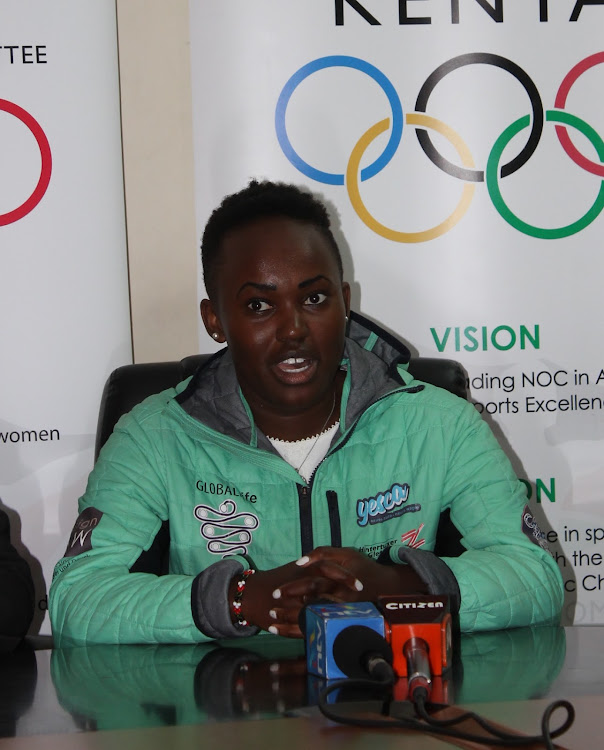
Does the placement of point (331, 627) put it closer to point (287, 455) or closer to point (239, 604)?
point (239, 604)

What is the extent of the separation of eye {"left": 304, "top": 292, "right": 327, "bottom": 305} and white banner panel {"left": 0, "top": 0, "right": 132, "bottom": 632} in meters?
1.04

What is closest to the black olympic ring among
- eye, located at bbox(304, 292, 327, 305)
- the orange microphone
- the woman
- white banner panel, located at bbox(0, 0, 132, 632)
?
white banner panel, located at bbox(0, 0, 132, 632)

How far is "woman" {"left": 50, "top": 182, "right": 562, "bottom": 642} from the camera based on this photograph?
1.57 m

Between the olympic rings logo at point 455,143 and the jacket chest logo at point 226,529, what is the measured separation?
1195 mm

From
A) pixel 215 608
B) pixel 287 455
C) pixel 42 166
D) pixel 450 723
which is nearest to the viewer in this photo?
pixel 450 723

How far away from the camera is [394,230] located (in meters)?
2.61

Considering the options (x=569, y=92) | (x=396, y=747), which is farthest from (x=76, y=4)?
(x=396, y=747)

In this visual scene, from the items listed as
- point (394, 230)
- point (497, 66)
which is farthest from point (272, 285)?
point (497, 66)

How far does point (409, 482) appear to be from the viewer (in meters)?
1.69

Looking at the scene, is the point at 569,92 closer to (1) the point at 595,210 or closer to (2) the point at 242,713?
(1) the point at 595,210

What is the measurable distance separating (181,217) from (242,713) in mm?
1879

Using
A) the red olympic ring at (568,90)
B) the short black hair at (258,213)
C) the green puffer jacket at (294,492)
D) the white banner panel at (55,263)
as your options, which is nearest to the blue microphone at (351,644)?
the green puffer jacket at (294,492)

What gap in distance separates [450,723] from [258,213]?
1058 millimetres

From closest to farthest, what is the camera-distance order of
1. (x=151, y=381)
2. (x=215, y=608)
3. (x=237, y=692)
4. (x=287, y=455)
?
(x=237, y=692)
(x=215, y=608)
(x=287, y=455)
(x=151, y=381)
